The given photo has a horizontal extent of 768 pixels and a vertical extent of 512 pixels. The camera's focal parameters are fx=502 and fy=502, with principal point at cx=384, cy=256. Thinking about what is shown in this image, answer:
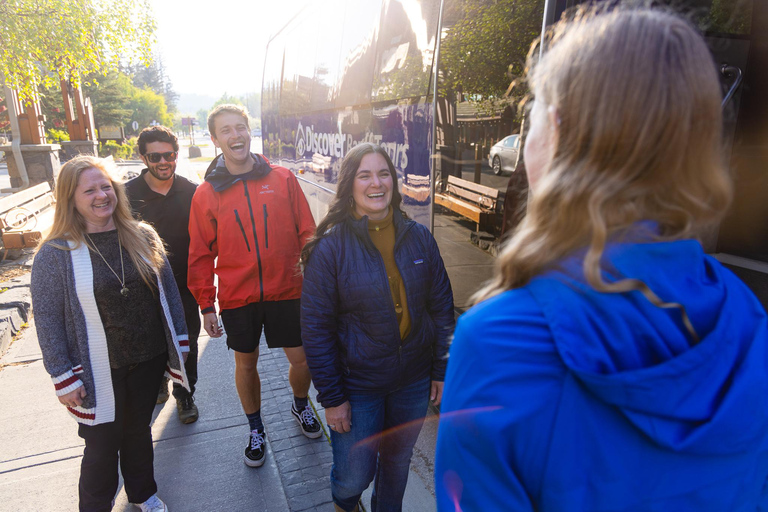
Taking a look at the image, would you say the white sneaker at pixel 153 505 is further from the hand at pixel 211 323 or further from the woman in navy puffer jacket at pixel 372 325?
the woman in navy puffer jacket at pixel 372 325

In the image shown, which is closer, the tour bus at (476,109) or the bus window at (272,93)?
the tour bus at (476,109)

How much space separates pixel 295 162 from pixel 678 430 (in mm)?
7175

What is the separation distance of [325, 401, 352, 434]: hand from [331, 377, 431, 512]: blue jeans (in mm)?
36

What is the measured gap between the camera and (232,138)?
318cm

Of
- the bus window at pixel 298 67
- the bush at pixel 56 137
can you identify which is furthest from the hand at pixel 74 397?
the bush at pixel 56 137

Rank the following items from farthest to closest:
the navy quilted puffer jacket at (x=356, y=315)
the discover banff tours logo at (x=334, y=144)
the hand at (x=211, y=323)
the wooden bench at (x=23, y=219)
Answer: the wooden bench at (x=23, y=219) → the discover banff tours logo at (x=334, y=144) → the hand at (x=211, y=323) → the navy quilted puffer jacket at (x=356, y=315)

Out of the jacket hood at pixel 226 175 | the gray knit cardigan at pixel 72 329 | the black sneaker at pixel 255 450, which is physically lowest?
the black sneaker at pixel 255 450

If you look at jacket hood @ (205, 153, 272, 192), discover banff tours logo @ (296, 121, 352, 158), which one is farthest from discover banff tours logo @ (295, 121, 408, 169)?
jacket hood @ (205, 153, 272, 192)

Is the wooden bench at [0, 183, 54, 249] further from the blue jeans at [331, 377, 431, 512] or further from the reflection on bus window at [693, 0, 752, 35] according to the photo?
the reflection on bus window at [693, 0, 752, 35]

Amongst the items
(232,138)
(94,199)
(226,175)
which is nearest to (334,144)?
(232,138)

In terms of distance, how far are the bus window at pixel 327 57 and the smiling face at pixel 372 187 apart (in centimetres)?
319

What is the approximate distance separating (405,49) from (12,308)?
5.22 metres

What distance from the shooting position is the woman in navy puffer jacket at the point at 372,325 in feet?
7.11

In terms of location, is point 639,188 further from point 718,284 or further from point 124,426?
point 124,426
